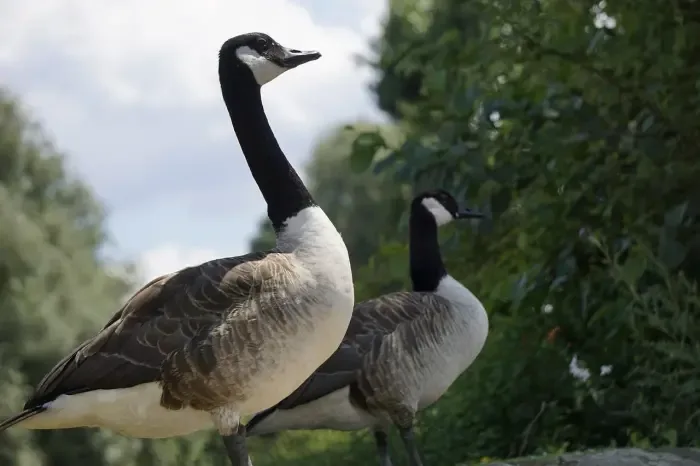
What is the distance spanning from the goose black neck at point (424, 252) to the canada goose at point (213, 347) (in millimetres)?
2678

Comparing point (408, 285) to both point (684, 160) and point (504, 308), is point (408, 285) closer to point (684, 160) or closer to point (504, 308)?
point (504, 308)

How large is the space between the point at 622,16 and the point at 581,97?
552 millimetres

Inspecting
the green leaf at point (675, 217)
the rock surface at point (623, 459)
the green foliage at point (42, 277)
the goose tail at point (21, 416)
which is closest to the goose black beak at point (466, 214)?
the green leaf at point (675, 217)

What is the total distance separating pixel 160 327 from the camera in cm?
371

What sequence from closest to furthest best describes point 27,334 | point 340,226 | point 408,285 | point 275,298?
point 275,298, point 408,285, point 27,334, point 340,226

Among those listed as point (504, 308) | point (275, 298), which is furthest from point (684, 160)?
point (275, 298)

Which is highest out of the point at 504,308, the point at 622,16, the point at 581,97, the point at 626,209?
the point at 622,16

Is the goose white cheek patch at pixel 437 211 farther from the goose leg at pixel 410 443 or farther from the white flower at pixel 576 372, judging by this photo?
the goose leg at pixel 410 443

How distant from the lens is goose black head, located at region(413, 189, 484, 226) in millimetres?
6645

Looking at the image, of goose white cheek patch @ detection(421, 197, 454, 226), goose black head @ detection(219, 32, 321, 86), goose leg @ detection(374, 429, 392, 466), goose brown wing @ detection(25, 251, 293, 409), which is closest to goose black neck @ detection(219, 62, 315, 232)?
goose black head @ detection(219, 32, 321, 86)

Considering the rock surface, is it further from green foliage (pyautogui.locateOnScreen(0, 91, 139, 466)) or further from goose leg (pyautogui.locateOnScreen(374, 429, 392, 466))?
green foliage (pyautogui.locateOnScreen(0, 91, 139, 466))

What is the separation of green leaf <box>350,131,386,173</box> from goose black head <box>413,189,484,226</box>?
2.24ft

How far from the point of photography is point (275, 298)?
366cm

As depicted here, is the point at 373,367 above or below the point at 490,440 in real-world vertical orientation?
above
